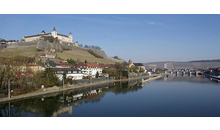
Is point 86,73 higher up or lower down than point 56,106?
higher up

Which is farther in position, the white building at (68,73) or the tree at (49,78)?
the white building at (68,73)

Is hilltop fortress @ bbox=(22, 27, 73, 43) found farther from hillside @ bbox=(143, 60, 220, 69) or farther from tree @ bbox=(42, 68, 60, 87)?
hillside @ bbox=(143, 60, 220, 69)

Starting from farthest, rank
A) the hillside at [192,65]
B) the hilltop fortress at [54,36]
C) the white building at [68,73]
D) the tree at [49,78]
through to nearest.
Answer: the hillside at [192,65] → the hilltop fortress at [54,36] → the white building at [68,73] → the tree at [49,78]

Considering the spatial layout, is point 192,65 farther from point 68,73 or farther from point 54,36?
point 68,73

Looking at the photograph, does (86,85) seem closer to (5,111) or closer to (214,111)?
(5,111)

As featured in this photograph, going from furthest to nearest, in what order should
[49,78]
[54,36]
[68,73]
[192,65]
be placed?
1. [192,65]
2. [54,36]
3. [68,73]
4. [49,78]

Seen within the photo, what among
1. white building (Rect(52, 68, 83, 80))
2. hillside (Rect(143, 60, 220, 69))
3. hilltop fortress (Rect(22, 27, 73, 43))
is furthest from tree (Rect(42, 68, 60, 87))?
hillside (Rect(143, 60, 220, 69))

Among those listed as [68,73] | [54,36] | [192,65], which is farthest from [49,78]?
[192,65]

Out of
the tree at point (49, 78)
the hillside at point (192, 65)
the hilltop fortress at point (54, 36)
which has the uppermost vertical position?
the hilltop fortress at point (54, 36)

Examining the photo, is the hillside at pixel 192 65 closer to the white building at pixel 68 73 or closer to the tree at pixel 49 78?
the white building at pixel 68 73

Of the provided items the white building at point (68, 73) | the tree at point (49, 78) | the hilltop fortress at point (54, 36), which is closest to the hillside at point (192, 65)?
the hilltop fortress at point (54, 36)
